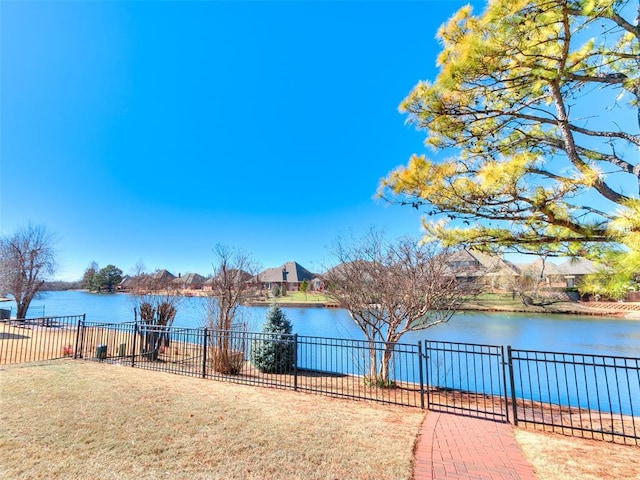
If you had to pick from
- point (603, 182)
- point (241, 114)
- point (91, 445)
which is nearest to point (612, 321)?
point (603, 182)

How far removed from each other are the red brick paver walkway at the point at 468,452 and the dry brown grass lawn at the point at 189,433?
20 centimetres

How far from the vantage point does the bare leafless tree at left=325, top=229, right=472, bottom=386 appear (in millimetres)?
7273

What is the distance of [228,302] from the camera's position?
1059 cm

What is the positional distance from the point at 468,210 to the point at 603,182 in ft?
4.77

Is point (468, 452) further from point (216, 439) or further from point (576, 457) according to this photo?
point (216, 439)

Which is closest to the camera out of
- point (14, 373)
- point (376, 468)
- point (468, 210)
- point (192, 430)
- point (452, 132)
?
point (376, 468)

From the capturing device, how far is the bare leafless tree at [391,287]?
7273 mm

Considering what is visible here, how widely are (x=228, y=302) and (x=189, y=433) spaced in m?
6.76

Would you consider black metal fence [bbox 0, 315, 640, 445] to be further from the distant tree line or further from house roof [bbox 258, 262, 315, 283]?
the distant tree line

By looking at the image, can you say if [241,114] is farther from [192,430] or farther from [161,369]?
[192,430]

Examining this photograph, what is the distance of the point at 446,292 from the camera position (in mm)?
7195

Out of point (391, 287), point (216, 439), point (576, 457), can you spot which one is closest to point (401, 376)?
point (391, 287)

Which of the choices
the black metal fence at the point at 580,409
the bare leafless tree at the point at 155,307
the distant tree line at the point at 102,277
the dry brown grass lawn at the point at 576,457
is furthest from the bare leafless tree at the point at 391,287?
the distant tree line at the point at 102,277

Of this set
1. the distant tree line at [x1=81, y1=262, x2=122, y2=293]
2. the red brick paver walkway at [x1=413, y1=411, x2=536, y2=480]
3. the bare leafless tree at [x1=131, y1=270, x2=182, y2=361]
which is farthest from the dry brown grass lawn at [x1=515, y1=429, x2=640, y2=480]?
the distant tree line at [x1=81, y1=262, x2=122, y2=293]
